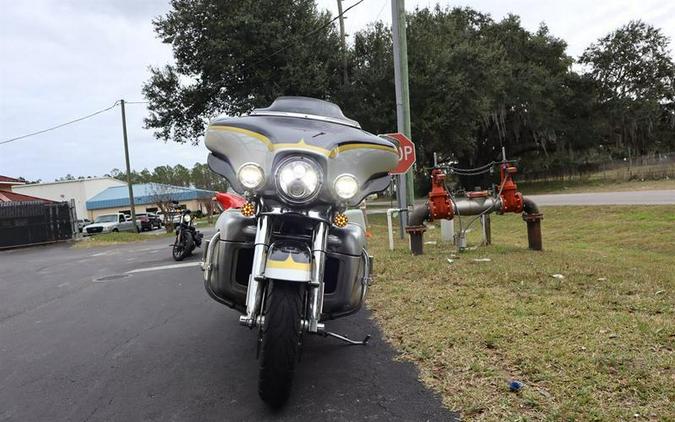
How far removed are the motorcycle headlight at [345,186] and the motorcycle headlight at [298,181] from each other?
0.17m

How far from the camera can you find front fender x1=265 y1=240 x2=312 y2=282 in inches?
109

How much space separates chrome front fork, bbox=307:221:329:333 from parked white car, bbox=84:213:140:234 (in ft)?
103

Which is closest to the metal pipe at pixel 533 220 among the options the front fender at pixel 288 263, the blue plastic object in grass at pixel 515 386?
the blue plastic object in grass at pixel 515 386

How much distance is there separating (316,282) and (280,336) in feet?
1.22

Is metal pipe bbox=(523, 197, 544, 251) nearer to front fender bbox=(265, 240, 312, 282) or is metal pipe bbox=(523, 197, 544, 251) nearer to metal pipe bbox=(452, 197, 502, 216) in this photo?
metal pipe bbox=(452, 197, 502, 216)

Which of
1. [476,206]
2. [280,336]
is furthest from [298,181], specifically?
[476,206]

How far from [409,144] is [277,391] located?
7.33m

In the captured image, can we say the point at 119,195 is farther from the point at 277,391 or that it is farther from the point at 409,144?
the point at 277,391

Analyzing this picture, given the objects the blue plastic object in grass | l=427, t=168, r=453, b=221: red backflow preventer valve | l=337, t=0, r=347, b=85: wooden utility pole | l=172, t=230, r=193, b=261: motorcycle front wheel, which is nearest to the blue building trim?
l=337, t=0, r=347, b=85: wooden utility pole

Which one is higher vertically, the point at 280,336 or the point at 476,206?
the point at 476,206

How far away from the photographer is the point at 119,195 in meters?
55.0

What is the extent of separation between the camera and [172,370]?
383cm

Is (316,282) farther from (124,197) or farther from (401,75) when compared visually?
(124,197)

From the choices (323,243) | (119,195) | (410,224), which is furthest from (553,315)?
(119,195)
